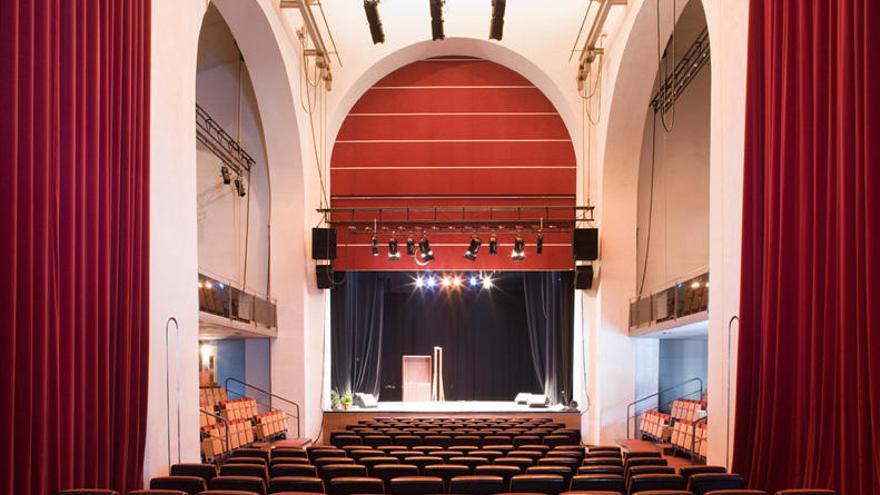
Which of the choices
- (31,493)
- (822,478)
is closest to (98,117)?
(31,493)

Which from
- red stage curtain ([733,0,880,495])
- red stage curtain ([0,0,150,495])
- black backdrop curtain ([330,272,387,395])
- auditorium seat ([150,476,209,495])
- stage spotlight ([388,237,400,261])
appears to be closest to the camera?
red stage curtain ([0,0,150,495])

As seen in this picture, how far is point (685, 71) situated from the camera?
1494cm

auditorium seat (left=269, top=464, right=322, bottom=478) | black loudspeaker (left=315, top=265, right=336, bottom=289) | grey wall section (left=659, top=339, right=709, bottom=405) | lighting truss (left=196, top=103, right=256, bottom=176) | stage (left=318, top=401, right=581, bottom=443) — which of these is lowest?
stage (left=318, top=401, right=581, bottom=443)

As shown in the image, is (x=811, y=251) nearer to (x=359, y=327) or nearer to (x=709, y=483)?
(x=709, y=483)

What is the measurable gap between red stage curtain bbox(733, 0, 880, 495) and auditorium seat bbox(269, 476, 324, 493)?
3977 millimetres

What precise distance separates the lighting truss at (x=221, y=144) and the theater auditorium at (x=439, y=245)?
0.09m

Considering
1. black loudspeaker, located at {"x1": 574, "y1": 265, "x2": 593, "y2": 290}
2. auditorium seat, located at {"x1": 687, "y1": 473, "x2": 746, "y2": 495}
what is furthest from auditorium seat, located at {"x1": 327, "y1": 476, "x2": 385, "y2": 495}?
black loudspeaker, located at {"x1": 574, "y1": 265, "x2": 593, "y2": 290}

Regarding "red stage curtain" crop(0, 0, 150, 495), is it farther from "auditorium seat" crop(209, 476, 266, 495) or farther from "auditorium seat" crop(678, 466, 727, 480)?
"auditorium seat" crop(678, 466, 727, 480)

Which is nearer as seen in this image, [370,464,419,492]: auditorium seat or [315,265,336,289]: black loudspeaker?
[370,464,419,492]: auditorium seat

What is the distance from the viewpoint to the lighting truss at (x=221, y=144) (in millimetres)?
15086

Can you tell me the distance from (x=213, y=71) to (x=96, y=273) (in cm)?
1034

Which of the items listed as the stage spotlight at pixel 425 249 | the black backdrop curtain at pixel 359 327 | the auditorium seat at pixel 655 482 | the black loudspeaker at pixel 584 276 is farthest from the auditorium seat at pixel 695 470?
the black backdrop curtain at pixel 359 327

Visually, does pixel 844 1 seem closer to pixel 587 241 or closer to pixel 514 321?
pixel 587 241

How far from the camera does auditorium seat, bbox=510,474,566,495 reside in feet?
21.9
